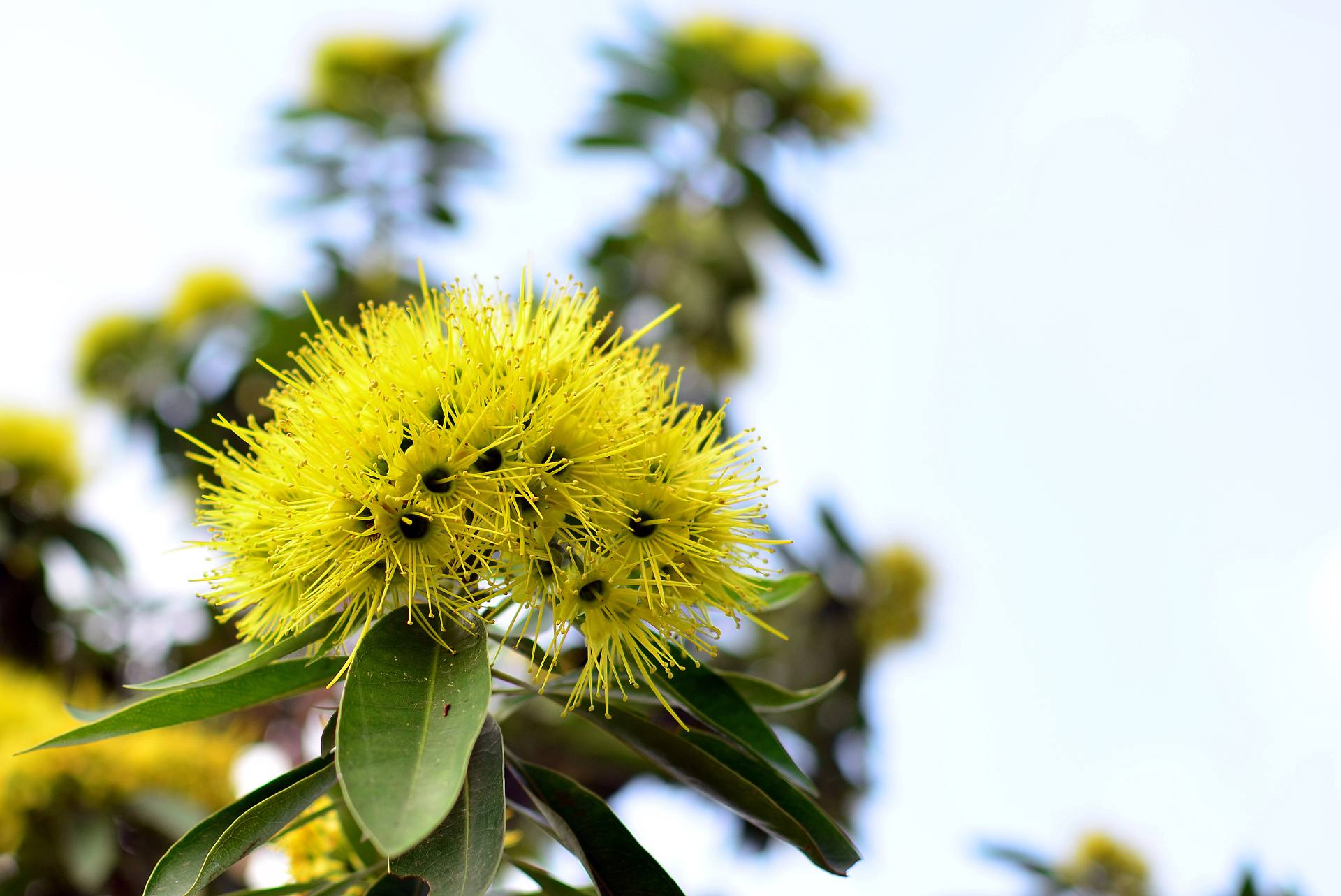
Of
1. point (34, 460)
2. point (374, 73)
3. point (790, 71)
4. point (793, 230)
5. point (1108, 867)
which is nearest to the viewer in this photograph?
point (34, 460)

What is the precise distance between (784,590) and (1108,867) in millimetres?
3869

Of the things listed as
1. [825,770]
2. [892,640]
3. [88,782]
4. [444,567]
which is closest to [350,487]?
[444,567]

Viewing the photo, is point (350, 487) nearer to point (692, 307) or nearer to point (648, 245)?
point (692, 307)

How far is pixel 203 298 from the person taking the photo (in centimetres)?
545

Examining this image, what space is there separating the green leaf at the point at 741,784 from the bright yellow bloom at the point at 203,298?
4672mm

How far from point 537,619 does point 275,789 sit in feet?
1.27

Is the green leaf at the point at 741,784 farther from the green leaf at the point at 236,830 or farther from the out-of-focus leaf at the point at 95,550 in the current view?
the out-of-focus leaf at the point at 95,550

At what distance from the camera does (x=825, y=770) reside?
4461 mm

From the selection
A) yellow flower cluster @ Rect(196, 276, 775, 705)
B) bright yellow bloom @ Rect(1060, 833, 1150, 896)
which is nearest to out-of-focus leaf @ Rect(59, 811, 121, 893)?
yellow flower cluster @ Rect(196, 276, 775, 705)

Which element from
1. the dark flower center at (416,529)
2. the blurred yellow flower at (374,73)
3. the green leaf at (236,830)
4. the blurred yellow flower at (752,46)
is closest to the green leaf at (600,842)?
the green leaf at (236,830)

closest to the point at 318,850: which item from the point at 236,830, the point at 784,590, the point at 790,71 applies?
the point at 236,830

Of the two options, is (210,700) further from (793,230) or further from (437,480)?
(793,230)

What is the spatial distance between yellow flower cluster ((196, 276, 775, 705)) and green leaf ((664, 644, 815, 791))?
92 millimetres

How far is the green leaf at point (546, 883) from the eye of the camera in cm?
158
